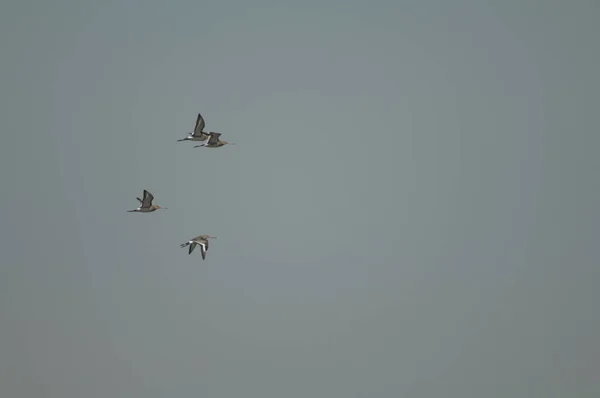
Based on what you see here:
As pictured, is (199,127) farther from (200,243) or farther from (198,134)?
(200,243)

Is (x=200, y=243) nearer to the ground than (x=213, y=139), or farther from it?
nearer to the ground

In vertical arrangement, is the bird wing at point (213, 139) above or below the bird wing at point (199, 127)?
below

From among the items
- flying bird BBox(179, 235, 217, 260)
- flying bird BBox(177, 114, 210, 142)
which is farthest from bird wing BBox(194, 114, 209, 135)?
flying bird BBox(179, 235, 217, 260)

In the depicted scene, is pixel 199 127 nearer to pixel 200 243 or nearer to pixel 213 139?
pixel 213 139

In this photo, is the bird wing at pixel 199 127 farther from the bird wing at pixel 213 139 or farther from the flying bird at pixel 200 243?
the flying bird at pixel 200 243

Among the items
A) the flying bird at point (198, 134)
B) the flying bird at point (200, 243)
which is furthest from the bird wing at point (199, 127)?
the flying bird at point (200, 243)

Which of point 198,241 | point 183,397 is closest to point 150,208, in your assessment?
point 198,241

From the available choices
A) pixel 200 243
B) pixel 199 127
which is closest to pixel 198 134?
pixel 199 127

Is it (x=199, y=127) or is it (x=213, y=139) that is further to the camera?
(x=213, y=139)

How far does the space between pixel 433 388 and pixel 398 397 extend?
18.6 ft

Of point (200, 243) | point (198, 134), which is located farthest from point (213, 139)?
point (200, 243)

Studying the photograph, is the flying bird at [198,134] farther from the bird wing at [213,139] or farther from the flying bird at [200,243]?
the flying bird at [200,243]

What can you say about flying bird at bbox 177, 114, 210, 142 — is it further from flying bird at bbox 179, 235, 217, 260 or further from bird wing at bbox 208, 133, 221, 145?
flying bird at bbox 179, 235, 217, 260

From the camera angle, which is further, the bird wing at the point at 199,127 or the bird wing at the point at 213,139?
the bird wing at the point at 213,139
